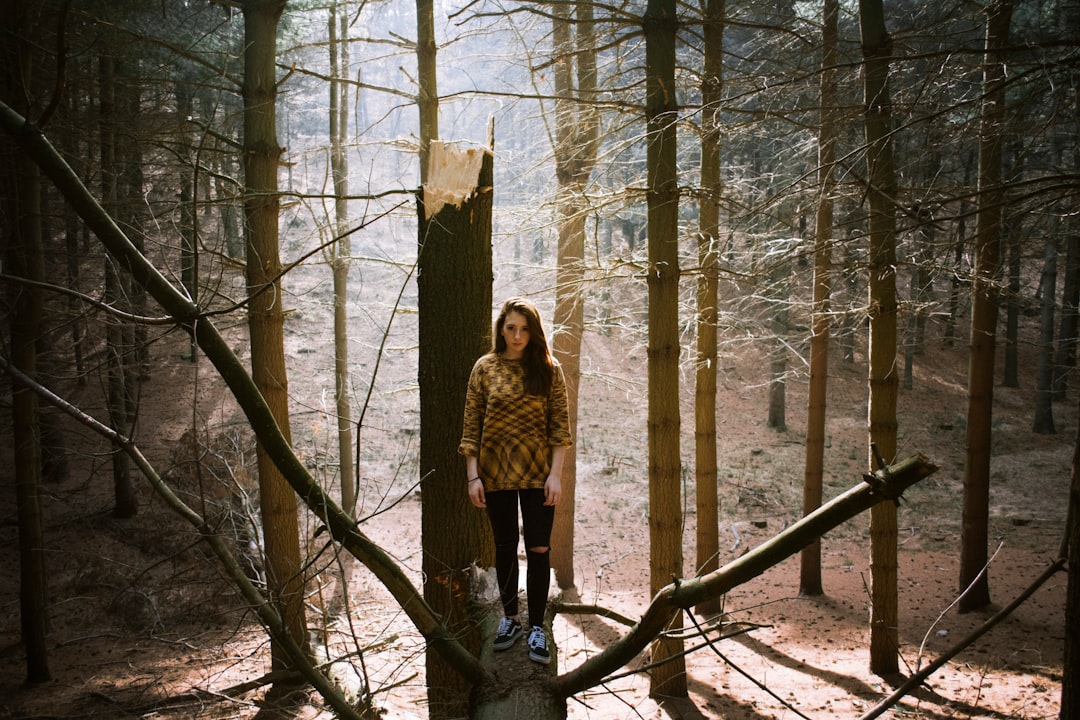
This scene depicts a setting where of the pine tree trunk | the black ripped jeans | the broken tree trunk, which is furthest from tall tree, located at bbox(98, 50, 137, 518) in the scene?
the broken tree trunk

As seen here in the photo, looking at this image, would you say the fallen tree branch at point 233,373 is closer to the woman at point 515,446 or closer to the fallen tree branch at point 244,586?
the fallen tree branch at point 244,586

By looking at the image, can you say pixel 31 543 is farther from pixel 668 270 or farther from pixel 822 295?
pixel 822 295

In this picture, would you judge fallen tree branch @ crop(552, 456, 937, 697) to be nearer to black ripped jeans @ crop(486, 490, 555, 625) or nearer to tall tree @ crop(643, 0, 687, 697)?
black ripped jeans @ crop(486, 490, 555, 625)

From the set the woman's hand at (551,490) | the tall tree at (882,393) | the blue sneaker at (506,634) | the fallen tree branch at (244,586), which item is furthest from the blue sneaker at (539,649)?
the tall tree at (882,393)

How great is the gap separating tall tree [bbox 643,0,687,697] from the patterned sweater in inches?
103

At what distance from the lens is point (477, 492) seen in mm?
3295

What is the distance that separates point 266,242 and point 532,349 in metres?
3.55

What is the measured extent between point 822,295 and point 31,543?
9.83 metres

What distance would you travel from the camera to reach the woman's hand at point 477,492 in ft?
10.8

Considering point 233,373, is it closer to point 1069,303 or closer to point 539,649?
point 539,649

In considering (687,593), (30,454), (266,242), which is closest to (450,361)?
(687,593)

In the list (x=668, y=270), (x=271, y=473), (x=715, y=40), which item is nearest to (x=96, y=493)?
(x=271, y=473)

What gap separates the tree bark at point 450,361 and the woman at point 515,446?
14cm

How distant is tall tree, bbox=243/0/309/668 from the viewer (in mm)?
5695
